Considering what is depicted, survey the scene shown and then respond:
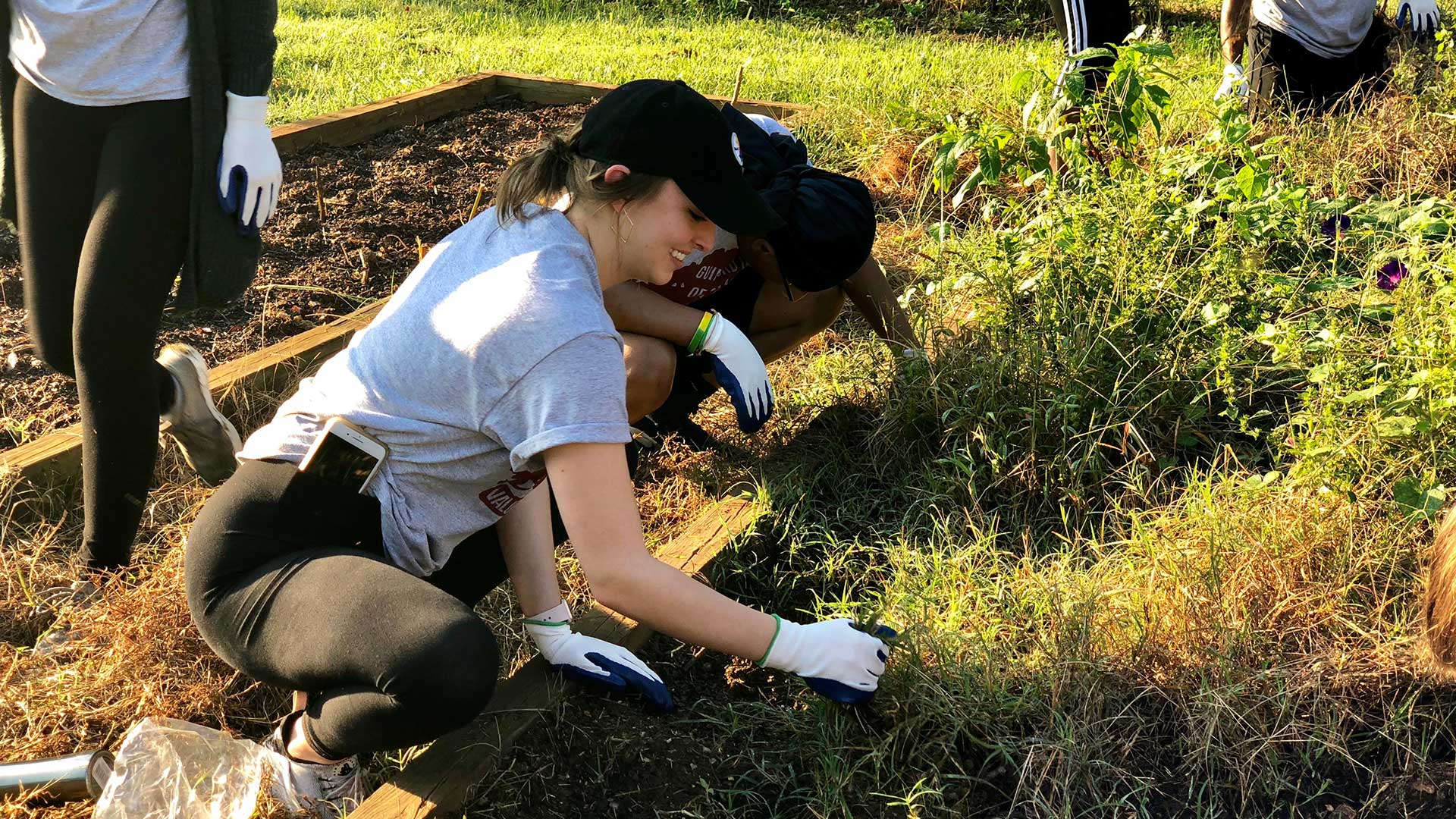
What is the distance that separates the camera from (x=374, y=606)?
176 centimetres

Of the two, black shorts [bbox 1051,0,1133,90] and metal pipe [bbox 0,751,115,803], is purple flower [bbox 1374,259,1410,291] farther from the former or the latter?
metal pipe [bbox 0,751,115,803]

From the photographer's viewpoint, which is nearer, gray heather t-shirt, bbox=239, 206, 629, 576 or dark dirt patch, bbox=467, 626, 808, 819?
gray heather t-shirt, bbox=239, 206, 629, 576

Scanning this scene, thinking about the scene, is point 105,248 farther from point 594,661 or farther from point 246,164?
point 594,661

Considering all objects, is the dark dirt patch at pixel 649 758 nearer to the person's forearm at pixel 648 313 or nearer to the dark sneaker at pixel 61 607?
the person's forearm at pixel 648 313

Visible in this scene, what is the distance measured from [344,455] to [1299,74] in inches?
138

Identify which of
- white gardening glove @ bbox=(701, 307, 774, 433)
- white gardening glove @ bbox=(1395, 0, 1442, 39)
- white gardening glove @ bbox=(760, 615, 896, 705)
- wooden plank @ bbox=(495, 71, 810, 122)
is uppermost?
white gardening glove @ bbox=(1395, 0, 1442, 39)

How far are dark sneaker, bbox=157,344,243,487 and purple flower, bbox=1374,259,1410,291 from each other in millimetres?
2510

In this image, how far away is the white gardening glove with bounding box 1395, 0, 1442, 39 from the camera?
422 cm

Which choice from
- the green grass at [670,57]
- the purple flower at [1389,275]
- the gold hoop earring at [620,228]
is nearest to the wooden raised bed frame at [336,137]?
the green grass at [670,57]

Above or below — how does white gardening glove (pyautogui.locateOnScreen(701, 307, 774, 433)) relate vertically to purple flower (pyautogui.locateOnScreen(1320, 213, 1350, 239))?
below

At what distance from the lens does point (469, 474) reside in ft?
6.34

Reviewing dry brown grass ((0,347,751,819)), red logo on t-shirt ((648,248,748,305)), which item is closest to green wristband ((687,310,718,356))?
red logo on t-shirt ((648,248,748,305))

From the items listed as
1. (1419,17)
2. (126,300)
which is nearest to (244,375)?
(126,300)

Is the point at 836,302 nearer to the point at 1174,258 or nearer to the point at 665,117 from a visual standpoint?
the point at 1174,258
